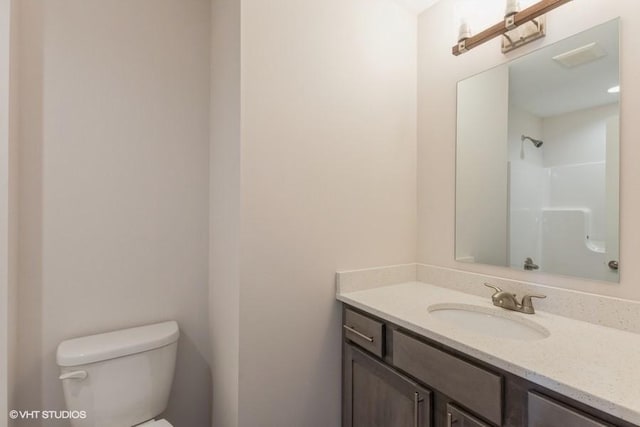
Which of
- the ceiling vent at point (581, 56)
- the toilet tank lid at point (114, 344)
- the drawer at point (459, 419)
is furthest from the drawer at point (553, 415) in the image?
the toilet tank lid at point (114, 344)

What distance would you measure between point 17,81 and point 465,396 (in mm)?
1987

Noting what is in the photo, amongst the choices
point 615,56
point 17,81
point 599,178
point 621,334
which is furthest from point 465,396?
point 17,81

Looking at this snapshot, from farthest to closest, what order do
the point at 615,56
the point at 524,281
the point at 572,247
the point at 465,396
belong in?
the point at 524,281, the point at 572,247, the point at 615,56, the point at 465,396

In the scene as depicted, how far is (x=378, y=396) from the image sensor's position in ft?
4.23

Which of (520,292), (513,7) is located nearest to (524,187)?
(520,292)

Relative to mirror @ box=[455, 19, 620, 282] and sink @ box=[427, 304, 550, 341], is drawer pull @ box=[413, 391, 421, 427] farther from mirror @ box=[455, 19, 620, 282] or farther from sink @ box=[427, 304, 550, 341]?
mirror @ box=[455, 19, 620, 282]

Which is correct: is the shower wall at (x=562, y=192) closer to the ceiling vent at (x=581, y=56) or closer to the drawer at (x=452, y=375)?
the ceiling vent at (x=581, y=56)

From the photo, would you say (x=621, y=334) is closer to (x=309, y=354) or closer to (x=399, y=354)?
(x=399, y=354)

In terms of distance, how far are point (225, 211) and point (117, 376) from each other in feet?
2.58

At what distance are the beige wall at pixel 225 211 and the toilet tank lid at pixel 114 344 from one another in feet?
0.80

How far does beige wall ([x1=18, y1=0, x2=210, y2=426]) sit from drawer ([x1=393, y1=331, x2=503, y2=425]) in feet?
3.51

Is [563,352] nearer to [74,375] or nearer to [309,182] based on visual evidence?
[309,182]

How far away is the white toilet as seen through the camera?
1.21 meters

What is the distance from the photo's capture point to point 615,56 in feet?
3.67
